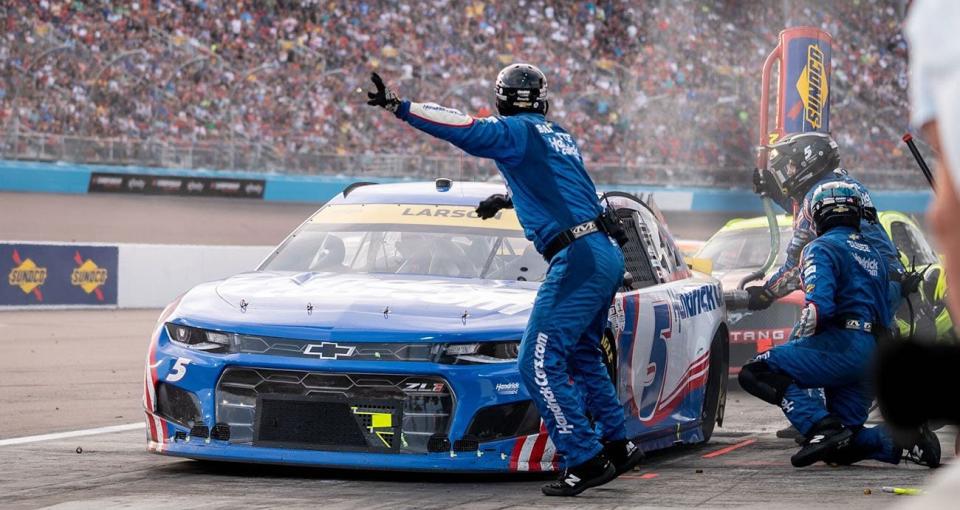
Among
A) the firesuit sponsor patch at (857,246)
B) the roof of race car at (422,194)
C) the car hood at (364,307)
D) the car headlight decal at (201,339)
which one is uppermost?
the roof of race car at (422,194)

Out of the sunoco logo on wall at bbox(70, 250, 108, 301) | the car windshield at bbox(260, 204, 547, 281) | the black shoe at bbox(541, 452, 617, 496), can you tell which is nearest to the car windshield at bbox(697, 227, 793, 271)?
the car windshield at bbox(260, 204, 547, 281)

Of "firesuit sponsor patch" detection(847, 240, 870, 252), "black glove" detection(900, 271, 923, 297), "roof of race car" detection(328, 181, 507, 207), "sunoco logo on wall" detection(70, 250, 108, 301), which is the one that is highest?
"roof of race car" detection(328, 181, 507, 207)

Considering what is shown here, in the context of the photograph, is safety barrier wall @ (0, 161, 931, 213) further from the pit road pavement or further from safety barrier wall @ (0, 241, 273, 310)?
the pit road pavement

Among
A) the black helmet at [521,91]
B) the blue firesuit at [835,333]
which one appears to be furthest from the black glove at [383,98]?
the blue firesuit at [835,333]

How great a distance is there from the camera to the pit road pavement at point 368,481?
6039 millimetres

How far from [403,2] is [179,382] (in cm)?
2922

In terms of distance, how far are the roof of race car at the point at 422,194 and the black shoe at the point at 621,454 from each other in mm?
1865

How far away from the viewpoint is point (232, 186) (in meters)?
30.0

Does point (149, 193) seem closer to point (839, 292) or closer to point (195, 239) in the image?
point (195, 239)

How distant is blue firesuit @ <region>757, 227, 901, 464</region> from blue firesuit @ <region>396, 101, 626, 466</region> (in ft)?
4.81

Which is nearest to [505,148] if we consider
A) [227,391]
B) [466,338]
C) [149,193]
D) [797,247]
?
[466,338]

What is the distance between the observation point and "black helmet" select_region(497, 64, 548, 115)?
21.6 feet

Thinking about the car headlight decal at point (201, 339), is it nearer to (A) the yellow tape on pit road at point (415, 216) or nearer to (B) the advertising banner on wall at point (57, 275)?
(A) the yellow tape on pit road at point (415, 216)

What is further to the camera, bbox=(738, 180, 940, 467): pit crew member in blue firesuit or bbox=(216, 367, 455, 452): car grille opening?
bbox=(738, 180, 940, 467): pit crew member in blue firesuit
